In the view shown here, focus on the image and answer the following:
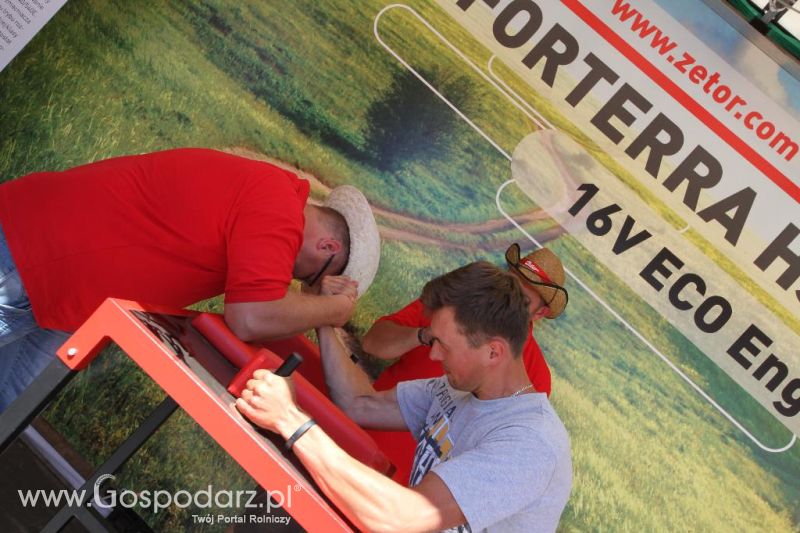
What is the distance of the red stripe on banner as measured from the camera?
9.75ft

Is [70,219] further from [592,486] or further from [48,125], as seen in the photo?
[592,486]

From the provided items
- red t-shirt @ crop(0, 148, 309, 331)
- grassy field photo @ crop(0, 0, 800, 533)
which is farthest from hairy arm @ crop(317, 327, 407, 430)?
grassy field photo @ crop(0, 0, 800, 533)

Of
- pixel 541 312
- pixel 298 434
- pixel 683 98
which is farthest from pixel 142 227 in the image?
pixel 683 98

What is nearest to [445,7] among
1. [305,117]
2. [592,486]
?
[305,117]

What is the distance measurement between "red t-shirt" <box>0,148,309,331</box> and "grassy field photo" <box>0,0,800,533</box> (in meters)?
1.22

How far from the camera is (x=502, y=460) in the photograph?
1614 mm

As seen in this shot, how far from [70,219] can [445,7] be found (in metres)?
1.87

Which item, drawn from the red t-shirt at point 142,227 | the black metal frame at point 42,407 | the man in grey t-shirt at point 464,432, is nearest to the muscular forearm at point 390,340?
the man in grey t-shirt at point 464,432

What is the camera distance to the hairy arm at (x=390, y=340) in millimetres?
2842

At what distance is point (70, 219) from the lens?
203cm

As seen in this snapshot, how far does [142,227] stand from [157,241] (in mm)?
52

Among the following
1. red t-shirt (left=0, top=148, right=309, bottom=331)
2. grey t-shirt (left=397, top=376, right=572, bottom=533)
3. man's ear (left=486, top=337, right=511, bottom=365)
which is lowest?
red t-shirt (left=0, top=148, right=309, bottom=331)

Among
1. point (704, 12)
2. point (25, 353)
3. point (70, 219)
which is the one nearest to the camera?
point (70, 219)

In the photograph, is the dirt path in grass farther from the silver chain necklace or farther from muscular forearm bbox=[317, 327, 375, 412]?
the silver chain necklace
